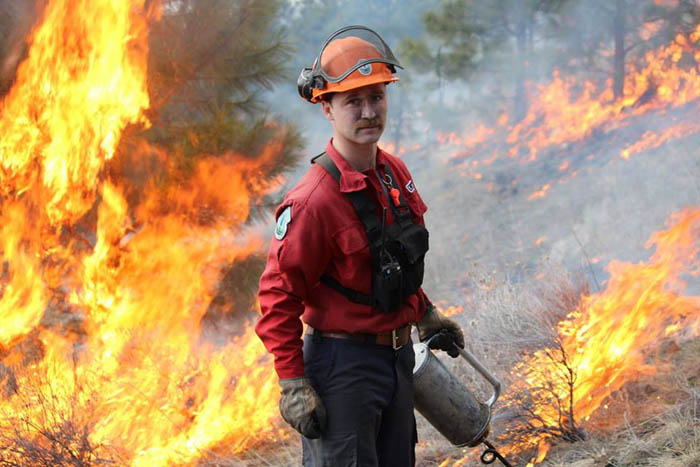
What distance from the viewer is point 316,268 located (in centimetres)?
232

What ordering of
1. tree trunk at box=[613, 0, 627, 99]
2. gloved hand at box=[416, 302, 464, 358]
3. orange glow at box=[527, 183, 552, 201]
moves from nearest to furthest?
gloved hand at box=[416, 302, 464, 358] → orange glow at box=[527, 183, 552, 201] → tree trunk at box=[613, 0, 627, 99]

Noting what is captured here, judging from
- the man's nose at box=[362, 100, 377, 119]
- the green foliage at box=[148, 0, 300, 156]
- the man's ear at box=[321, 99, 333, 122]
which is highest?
the green foliage at box=[148, 0, 300, 156]

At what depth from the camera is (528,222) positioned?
40.4ft

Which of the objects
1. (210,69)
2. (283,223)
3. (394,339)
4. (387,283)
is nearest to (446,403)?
(394,339)

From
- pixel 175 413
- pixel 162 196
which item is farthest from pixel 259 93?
pixel 175 413

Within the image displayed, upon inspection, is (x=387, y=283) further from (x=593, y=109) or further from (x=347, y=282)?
(x=593, y=109)

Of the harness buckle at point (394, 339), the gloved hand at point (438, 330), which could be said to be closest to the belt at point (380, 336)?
the harness buckle at point (394, 339)

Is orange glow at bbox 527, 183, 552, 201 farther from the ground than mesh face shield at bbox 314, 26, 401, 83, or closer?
closer

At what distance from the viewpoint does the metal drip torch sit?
2869 mm

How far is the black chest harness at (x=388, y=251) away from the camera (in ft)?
7.75

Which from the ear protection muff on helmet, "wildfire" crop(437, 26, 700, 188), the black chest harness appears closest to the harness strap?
the black chest harness

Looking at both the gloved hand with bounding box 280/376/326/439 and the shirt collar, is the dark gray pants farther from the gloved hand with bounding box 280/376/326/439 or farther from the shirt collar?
the shirt collar

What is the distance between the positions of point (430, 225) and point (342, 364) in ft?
43.2

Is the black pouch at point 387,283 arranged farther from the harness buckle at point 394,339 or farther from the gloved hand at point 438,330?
the gloved hand at point 438,330
